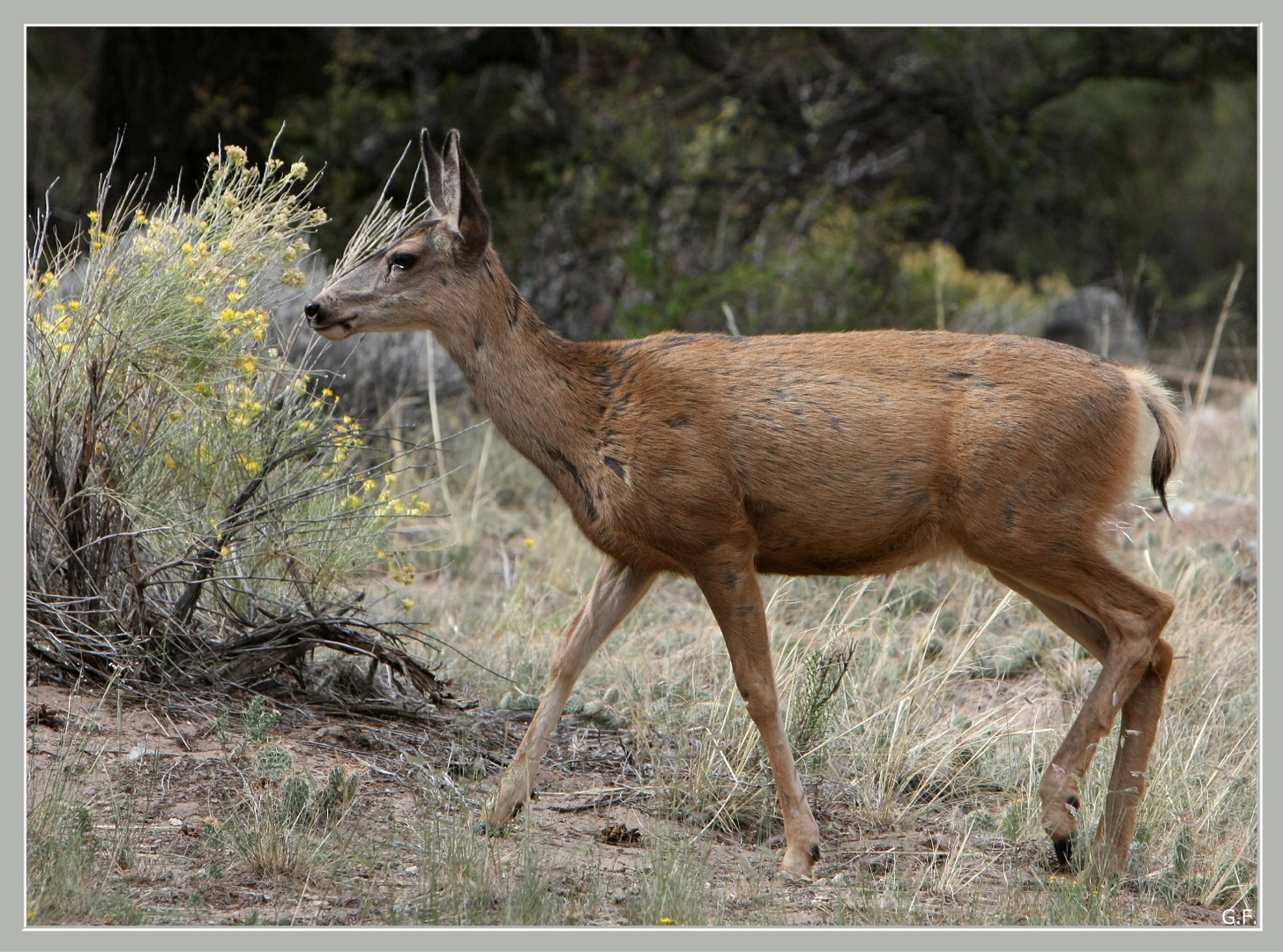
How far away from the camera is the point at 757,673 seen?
5.09 m

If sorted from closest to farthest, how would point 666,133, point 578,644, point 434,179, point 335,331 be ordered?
point 335,331 → point 434,179 → point 578,644 → point 666,133

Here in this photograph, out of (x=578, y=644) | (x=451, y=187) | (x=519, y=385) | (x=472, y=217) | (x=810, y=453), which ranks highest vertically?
(x=451, y=187)

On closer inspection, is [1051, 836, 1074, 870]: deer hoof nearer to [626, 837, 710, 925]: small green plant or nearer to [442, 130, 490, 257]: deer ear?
[626, 837, 710, 925]: small green plant

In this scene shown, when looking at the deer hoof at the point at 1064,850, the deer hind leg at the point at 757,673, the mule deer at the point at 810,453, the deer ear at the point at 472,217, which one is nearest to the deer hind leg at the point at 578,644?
the mule deer at the point at 810,453

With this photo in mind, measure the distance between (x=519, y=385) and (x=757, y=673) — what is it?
1394mm

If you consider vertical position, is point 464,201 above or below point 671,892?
above

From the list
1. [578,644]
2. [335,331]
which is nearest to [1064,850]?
[578,644]

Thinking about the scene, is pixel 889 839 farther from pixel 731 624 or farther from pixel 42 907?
pixel 42 907

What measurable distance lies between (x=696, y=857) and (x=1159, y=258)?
20948mm

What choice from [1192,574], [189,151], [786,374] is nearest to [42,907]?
[786,374]

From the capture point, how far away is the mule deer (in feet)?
16.1

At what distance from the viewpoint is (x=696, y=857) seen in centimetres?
478

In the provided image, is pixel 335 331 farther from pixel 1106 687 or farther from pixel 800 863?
pixel 1106 687

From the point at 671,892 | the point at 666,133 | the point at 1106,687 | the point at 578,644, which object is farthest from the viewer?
the point at 666,133
